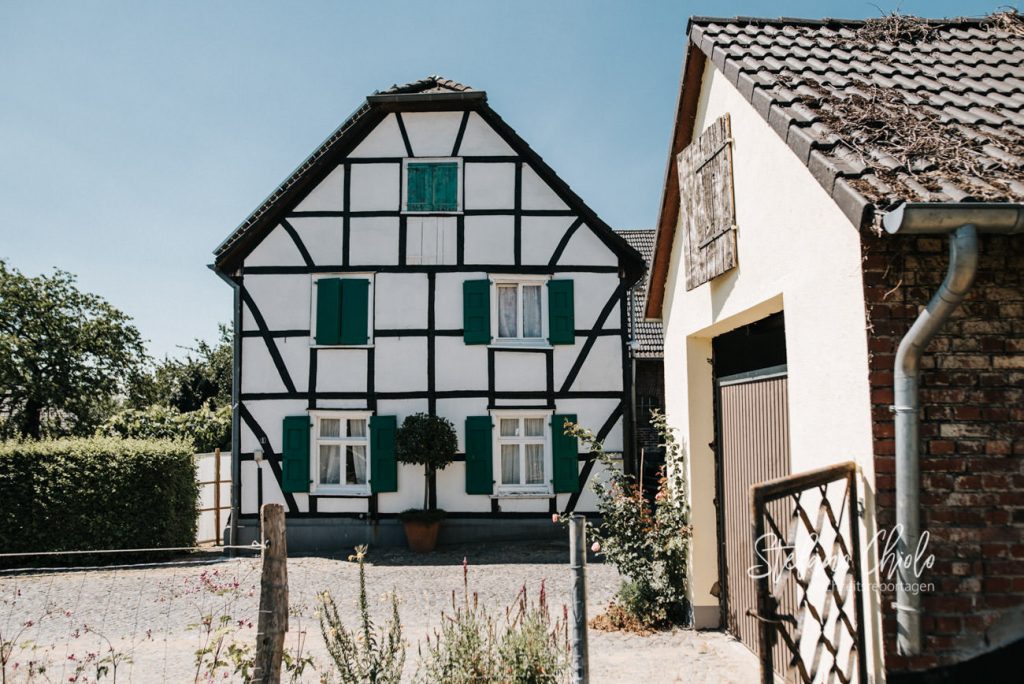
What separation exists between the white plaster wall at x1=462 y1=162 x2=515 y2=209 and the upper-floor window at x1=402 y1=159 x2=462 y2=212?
0.53ft

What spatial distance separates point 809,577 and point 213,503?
40.3 ft

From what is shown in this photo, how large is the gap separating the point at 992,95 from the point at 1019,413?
2.00 meters

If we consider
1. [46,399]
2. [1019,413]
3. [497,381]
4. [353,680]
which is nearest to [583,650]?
[353,680]

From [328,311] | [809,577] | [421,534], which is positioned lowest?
[421,534]

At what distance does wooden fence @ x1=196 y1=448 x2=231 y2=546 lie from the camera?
1270 centimetres

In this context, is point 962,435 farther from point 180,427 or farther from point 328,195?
point 180,427

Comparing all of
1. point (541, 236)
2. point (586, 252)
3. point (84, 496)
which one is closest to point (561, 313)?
point (586, 252)

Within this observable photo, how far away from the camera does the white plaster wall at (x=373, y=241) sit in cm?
1212

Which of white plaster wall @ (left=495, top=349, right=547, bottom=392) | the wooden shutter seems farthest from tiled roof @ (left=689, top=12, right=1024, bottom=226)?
white plaster wall @ (left=495, top=349, right=547, bottom=392)

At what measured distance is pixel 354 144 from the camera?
12.3m

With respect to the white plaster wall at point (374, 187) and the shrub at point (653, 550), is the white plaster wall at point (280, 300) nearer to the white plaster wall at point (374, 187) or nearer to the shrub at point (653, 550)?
the white plaster wall at point (374, 187)

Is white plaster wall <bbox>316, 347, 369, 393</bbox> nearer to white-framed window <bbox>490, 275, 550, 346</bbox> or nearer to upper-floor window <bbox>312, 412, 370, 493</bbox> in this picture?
upper-floor window <bbox>312, 412, 370, 493</bbox>

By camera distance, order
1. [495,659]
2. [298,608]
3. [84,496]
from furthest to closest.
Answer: [84,496] < [298,608] < [495,659]

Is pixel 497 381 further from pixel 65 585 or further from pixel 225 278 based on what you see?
pixel 65 585
